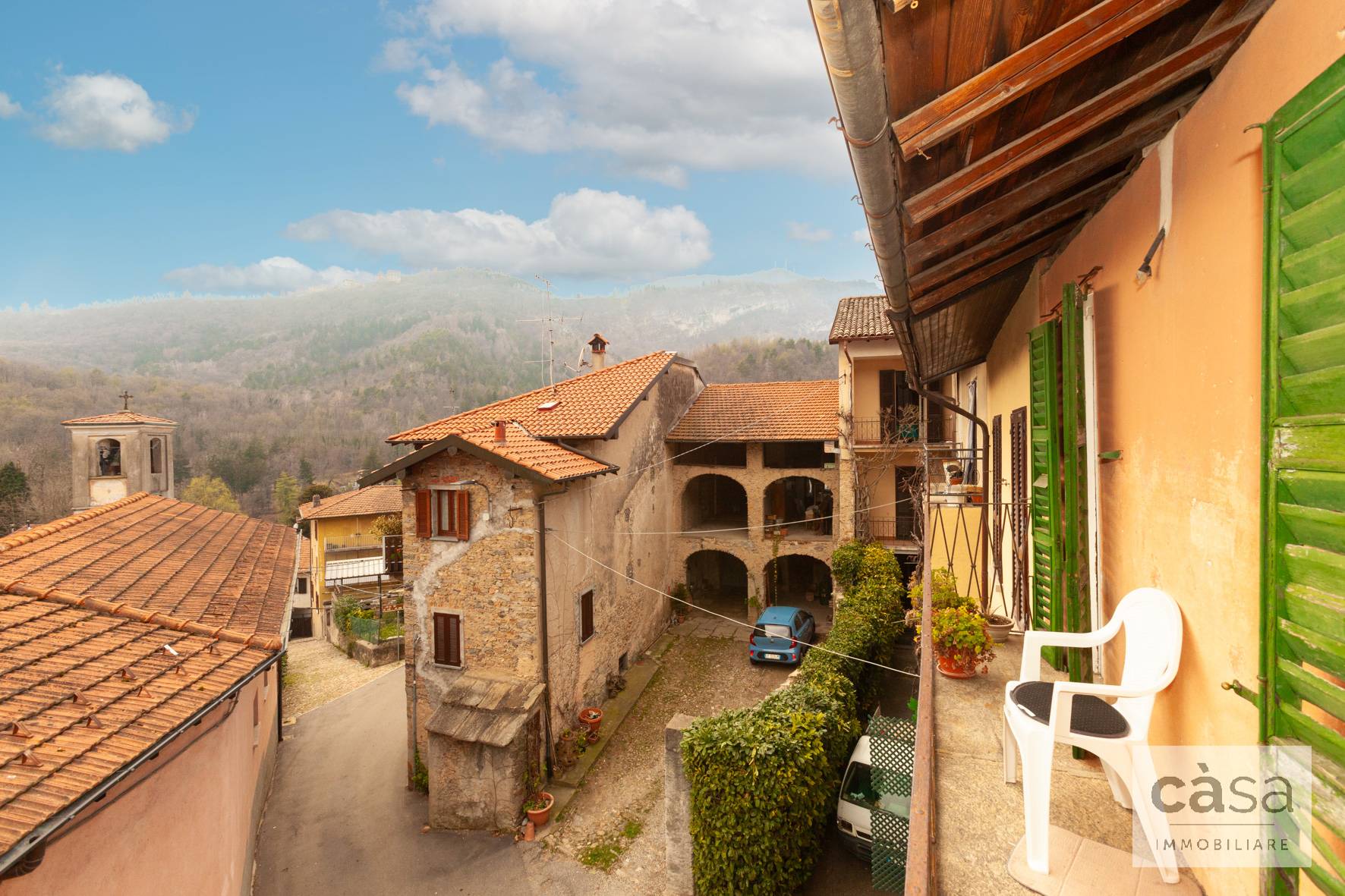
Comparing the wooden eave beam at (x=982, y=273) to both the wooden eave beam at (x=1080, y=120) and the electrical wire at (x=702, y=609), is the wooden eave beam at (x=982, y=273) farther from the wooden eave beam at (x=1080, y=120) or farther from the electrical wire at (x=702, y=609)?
the electrical wire at (x=702, y=609)

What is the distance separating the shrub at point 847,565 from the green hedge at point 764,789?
7.72 meters

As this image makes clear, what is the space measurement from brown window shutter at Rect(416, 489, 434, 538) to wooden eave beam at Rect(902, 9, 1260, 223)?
11.6 metres

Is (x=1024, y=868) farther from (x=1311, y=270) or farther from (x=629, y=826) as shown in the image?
(x=629, y=826)

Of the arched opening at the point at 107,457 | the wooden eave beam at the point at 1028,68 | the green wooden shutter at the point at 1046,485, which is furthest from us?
the arched opening at the point at 107,457

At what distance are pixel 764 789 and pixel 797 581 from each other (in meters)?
15.4

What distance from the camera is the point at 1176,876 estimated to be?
285 cm

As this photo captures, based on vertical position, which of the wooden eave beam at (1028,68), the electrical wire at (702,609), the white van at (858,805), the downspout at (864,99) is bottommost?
the white van at (858,805)

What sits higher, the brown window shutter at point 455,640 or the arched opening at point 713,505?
the arched opening at point 713,505

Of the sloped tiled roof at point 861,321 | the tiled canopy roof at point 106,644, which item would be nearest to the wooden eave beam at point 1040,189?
the tiled canopy roof at point 106,644

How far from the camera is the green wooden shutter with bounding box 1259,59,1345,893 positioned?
174cm

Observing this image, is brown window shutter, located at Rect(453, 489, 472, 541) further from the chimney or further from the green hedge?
the chimney

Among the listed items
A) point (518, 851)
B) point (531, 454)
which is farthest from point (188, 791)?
point (531, 454)

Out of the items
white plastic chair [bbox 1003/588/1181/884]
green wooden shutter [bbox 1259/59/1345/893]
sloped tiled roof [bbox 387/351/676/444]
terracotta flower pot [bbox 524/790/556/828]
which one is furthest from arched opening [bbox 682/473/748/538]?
green wooden shutter [bbox 1259/59/1345/893]

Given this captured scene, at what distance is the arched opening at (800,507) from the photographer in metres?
21.3
